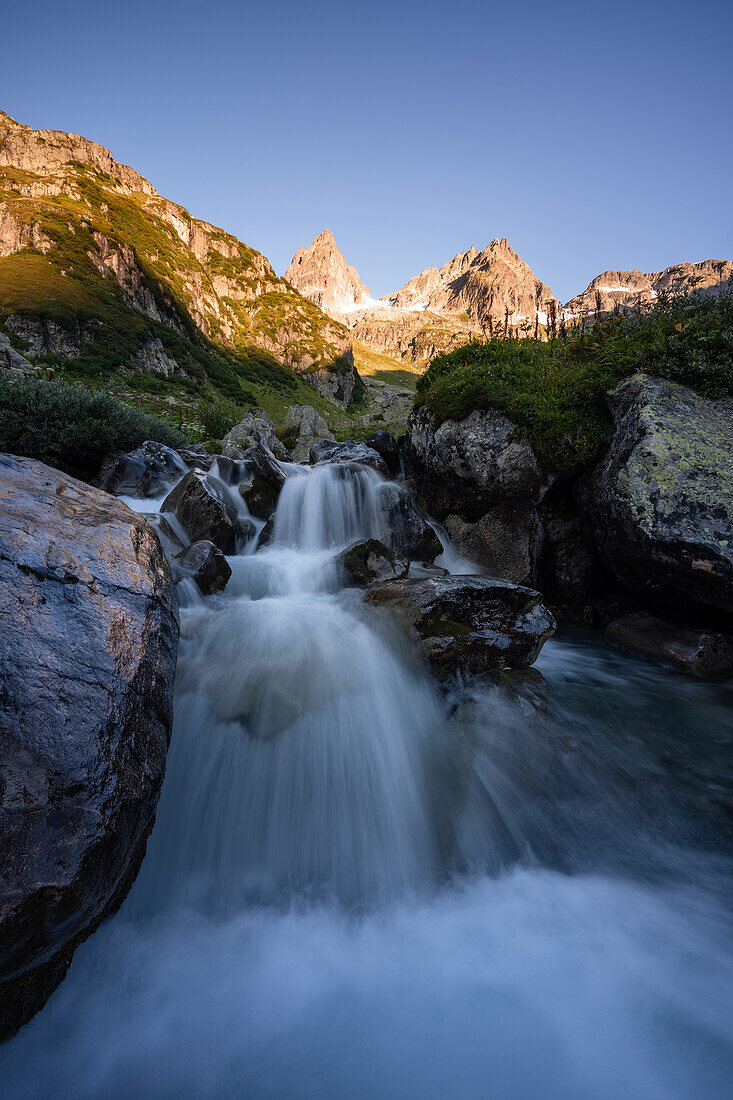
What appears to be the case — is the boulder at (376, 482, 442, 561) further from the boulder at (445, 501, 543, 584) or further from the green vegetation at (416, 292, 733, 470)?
the green vegetation at (416, 292, 733, 470)

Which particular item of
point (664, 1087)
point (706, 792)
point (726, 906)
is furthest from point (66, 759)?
point (706, 792)

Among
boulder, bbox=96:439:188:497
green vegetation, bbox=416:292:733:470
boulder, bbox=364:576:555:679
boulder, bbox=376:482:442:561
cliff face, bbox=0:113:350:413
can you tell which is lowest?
boulder, bbox=364:576:555:679

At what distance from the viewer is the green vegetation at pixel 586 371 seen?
238 inches

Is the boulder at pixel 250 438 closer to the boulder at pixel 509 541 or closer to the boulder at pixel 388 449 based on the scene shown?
the boulder at pixel 388 449

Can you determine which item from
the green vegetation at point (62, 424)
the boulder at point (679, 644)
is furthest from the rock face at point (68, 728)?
the green vegetation at point (62, 424)

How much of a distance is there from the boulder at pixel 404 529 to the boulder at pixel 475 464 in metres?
0.83

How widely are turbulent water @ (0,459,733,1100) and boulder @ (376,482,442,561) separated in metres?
3.71

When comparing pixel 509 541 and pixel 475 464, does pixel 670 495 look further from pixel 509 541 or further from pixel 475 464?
pixel 475 464

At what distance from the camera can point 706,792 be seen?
3.74m

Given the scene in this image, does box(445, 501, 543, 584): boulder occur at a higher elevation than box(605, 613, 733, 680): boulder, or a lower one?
higher

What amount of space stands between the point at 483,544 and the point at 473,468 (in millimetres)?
1608

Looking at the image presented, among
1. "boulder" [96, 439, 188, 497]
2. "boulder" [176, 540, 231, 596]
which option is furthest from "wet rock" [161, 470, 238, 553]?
"boulder" [96, 439, 188, 497]

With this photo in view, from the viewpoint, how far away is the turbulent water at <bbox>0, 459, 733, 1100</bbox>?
2.05 metres

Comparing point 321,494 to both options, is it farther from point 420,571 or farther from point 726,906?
point 726,906
